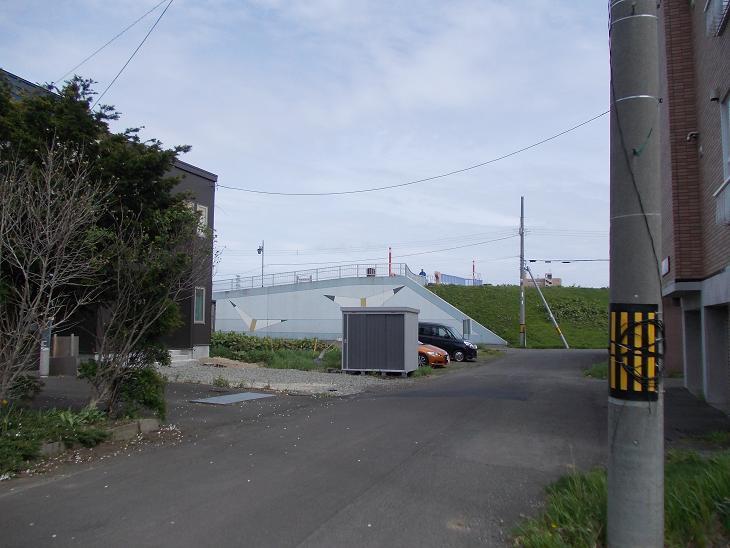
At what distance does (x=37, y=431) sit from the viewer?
783 cm

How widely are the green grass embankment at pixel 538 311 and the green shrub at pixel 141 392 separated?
1376 inches

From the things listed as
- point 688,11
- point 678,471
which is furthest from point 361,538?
point 688,11

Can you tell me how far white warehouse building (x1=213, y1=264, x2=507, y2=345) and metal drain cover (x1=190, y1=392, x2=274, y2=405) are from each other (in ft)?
87.4

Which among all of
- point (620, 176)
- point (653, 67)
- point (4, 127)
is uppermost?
point (4, 127)

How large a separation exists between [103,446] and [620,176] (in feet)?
24.4

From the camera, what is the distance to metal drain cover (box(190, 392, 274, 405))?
1300 centimetres

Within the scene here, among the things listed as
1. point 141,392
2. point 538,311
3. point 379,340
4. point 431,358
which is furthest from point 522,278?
point 141,392

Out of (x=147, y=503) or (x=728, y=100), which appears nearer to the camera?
(x=147, y=503)

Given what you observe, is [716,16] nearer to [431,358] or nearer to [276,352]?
[431,358]

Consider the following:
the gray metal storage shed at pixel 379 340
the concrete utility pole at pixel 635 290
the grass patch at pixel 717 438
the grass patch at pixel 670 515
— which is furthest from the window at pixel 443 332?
the concrete utility pole at pixel 635 290

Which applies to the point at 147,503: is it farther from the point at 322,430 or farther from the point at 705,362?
the point at 705,362

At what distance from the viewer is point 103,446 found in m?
8.48

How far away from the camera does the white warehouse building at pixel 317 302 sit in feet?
139

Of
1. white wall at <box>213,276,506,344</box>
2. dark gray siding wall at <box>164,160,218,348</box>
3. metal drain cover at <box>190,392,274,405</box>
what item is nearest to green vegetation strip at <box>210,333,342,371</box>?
dark gray siding wall at <box>164,160,218,348</box>
